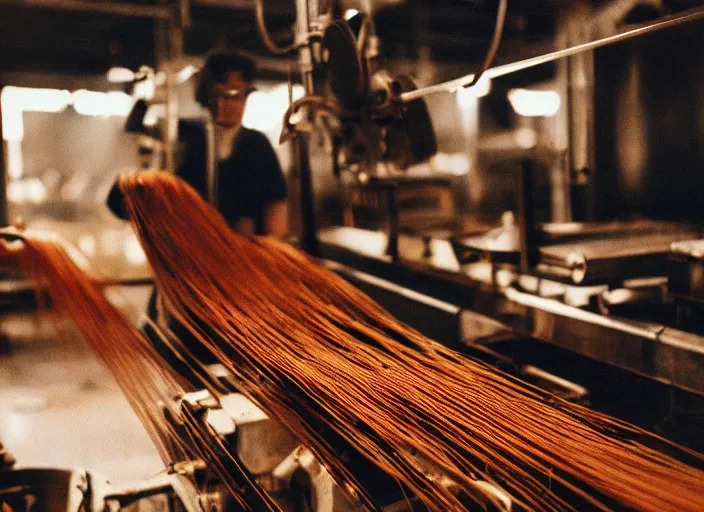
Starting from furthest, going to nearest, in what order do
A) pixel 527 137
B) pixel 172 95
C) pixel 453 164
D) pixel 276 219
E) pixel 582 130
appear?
pixel 453 164 < pixel 172 95 < pixel 276 219 < pixel 527 137 < pixel 582 130

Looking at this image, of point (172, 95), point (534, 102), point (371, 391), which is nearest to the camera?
point (371, 391)

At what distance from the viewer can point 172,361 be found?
1.93 metres

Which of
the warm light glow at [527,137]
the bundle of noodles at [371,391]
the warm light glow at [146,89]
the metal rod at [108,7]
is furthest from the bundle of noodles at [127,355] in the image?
the warm light glow at [527,137]

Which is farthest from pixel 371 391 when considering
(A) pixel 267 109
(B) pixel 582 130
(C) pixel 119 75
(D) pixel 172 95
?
(C) pixel 119 75

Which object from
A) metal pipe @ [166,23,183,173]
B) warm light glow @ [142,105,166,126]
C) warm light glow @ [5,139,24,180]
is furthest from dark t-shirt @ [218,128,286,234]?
warm light glow @ [5,139,24,180]

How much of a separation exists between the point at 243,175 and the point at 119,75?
0.76 meters

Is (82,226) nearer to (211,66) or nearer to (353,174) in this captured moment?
(211,66)

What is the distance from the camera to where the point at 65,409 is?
243 cm

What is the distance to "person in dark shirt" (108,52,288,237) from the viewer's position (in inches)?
85.9

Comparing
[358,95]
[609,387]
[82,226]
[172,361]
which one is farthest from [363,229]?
[82,226]

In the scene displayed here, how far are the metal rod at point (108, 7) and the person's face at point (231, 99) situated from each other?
18.6 inches

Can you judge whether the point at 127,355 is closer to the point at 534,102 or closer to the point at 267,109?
the point at 267,109

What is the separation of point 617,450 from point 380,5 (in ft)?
5.69

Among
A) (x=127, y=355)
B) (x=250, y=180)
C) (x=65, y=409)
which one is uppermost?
(x=250, y=180)
